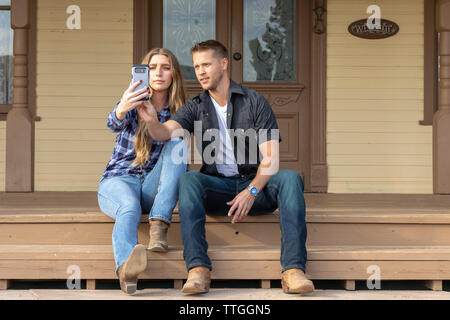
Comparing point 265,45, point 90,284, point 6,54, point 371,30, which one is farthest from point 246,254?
point 6,54

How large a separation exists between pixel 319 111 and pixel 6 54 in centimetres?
324

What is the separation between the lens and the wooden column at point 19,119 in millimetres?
4781

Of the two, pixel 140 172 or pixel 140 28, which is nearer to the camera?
pixel 140 172

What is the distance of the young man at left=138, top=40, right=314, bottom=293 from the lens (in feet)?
8.07

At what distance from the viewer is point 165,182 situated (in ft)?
8.65

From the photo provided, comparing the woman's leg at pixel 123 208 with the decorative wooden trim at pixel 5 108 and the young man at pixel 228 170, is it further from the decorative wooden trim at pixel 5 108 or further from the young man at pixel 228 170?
the decorative wooden trim at pixel 5 108

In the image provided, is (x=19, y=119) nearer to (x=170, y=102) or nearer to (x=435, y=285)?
(x=170, y=102)

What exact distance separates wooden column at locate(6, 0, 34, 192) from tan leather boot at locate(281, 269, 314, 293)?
10.6ft

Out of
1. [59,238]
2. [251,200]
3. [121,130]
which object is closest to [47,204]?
[59,238]

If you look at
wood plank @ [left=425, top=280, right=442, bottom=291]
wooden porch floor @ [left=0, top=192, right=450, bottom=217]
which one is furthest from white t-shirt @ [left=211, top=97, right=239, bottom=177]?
wood plank @ [left=425, top=280, right=442, bottom=291]

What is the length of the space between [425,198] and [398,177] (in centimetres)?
62

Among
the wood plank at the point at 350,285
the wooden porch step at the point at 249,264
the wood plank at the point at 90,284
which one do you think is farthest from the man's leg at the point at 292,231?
the wood plank at the point at 90,284

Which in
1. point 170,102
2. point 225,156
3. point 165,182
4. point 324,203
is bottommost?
point 324,203
